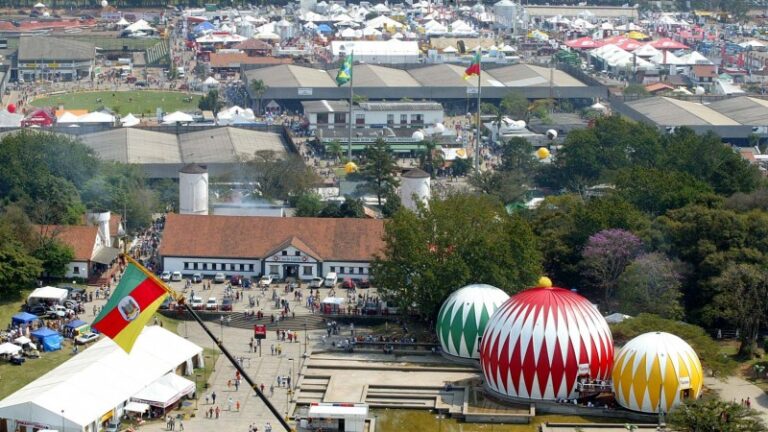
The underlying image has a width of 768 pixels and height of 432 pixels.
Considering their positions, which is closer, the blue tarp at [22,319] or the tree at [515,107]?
the blue tarp at [22,319]

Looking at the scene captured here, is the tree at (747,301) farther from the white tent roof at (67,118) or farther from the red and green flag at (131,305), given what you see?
the white tent roof at (67,118)

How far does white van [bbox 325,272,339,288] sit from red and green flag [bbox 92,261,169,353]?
1282 inches

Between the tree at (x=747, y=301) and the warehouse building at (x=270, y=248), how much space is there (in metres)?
14.5

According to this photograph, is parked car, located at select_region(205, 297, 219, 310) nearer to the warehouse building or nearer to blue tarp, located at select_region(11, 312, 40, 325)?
the warehouse building

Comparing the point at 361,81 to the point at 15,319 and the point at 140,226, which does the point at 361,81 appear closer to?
the point at 140,226

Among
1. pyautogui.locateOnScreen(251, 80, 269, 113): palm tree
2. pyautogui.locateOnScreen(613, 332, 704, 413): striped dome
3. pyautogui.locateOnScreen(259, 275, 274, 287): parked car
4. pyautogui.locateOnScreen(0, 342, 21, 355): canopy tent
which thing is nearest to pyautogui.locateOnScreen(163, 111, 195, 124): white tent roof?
pyautogui.locateOnScreen(251, 80, 269, 113): palm tree

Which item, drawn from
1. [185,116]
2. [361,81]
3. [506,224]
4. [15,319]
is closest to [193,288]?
[15,319]

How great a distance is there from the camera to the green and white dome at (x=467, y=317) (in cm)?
5141

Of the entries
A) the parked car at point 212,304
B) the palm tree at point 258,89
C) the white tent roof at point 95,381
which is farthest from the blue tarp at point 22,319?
the palm tree at point 258,89

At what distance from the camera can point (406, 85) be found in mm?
109688

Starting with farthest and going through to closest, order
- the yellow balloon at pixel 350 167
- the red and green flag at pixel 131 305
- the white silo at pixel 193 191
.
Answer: the yellow balloon at pixel 350 167, the white silo at pixel 193 191, the red and green flag at pixel 131 305

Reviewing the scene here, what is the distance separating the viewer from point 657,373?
151 ft

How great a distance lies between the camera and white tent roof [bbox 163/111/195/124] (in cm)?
9587

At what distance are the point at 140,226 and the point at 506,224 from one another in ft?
63.1
